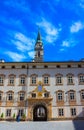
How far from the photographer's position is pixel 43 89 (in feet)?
130

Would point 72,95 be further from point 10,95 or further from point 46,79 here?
point 10,95

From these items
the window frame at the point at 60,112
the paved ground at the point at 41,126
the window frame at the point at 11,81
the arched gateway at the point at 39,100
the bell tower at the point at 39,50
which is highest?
the bell tower at the point at 39,50

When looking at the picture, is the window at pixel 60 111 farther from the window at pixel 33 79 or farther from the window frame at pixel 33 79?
the window at pixel 33 79

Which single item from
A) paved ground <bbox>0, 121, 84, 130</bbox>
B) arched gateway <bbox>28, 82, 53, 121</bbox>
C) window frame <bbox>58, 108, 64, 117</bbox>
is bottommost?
paved ground <bbox>0, 121, 84, 130</bbox>

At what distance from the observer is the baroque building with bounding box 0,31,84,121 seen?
38.5m

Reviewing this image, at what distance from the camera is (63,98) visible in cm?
3919

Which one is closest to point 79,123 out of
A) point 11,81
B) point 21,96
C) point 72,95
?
point 72,95

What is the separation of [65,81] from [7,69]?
424 inches

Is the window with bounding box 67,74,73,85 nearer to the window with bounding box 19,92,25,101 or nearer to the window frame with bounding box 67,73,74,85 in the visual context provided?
the window frame with bounding box 67,73,74,85

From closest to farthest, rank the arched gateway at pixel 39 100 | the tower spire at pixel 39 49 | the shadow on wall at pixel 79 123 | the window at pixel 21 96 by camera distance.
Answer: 1. the shadow on wall at pixel 79 123
2. the arched gateway at pixel 39 100
3. the window at pixel 21 96
4. the tower spire at pixel 39 49

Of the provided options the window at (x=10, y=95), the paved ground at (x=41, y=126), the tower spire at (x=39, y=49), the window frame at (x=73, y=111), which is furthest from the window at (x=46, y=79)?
the tower spire at (x=39, y=49)

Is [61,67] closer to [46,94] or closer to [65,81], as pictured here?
[65,81]

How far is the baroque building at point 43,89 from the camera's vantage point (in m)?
38.5

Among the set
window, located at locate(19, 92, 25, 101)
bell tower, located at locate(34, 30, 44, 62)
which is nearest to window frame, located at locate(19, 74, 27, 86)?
window, located at locate(19, 92, 25, 101)
